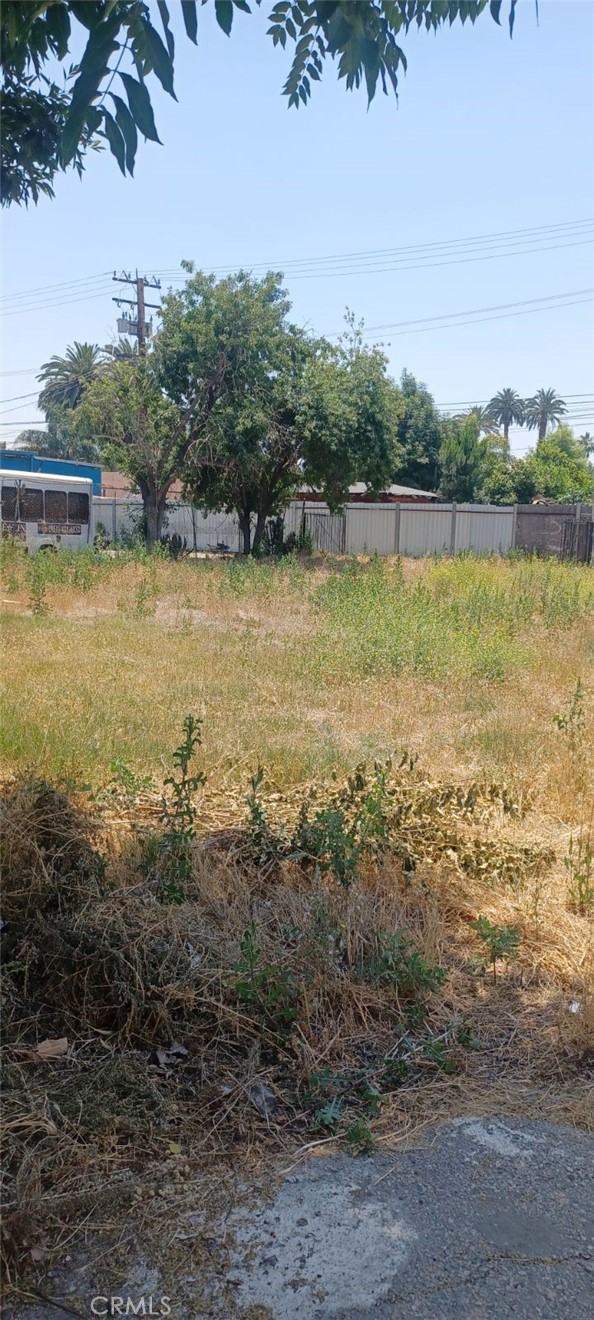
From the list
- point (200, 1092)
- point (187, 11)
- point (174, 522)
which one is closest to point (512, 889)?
point (200, 1092)

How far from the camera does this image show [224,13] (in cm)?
258

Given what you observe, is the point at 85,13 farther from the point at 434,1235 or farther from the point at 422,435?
the point at 422,435

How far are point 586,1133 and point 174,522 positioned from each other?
32.6m

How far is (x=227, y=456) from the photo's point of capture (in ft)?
77.3

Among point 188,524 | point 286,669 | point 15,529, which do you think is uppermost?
point 188,524

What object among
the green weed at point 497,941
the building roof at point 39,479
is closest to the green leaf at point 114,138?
the green weed at point 497,941

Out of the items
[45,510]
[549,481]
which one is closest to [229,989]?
[45,510]

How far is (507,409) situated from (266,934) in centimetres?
8699

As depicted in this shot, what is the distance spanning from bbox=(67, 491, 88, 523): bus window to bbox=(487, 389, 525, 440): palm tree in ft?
214

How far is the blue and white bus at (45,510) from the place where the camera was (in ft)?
76.4

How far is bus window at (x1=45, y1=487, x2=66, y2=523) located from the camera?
24484 millimetres

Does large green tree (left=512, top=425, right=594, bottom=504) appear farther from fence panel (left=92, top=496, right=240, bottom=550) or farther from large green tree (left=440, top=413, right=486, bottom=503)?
fence panel (left=92, top=496, right=240, bottom=550)

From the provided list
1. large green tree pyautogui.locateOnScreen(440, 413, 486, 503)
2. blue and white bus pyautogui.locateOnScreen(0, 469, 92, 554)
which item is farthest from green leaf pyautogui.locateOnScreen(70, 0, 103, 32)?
large green tree pyautogui.locateOnScreen(440, 413, 486, 503)

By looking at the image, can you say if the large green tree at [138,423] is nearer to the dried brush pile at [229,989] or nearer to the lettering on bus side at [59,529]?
the lettering on bus side at [59,529]
